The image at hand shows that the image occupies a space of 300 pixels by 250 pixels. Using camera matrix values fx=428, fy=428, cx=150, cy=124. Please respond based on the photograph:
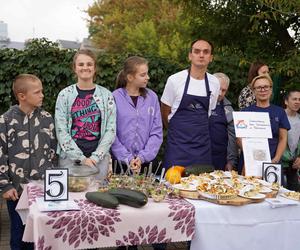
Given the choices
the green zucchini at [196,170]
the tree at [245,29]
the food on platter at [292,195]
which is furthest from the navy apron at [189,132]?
the tree at [245,29]

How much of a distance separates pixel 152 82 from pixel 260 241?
11.5ft

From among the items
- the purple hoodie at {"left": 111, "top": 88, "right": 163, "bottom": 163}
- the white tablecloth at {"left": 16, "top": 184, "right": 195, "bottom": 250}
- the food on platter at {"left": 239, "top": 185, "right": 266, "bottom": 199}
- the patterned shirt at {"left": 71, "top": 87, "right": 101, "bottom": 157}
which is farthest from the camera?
the purple hoodie at {"left": 111, "top": 88, "right": 163, "bottom": 163}

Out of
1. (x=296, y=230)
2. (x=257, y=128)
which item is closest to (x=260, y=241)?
(x=296, y=230)

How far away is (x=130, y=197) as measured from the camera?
228cm

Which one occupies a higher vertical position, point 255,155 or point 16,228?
point 255,155

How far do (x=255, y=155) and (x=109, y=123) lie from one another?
3.54ft

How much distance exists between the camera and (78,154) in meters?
3.04

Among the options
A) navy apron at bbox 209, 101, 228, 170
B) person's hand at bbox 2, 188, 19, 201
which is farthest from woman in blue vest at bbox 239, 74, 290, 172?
person's hand at bbox 2, 188, 19, 201

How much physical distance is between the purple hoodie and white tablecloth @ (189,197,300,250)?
0.91 metres

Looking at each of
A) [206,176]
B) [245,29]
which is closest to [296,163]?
[206,176]

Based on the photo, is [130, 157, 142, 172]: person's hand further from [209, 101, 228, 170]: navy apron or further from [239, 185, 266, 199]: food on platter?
[209, 101, 228, 170]: navy apron

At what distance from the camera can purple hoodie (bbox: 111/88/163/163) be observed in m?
3.27

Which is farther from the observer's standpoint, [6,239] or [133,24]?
[133,24]

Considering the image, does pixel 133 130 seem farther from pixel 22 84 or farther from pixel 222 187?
pixel 222 187
